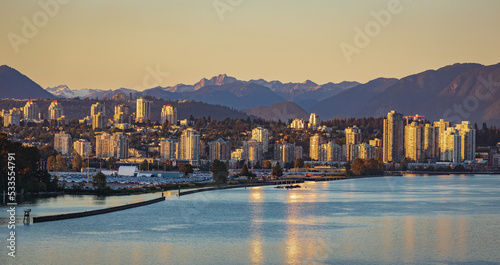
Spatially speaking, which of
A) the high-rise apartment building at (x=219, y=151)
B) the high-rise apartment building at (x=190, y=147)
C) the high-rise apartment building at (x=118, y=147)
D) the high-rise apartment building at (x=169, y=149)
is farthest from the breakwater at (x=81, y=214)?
the high-rise apartment building at (x=118, y=147)

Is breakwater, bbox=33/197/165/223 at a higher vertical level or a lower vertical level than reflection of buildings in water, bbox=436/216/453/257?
higher

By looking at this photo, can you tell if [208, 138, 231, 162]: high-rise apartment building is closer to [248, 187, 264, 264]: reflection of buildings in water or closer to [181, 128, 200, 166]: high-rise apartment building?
[181, 128, 200, 166]: high-rise apartment building

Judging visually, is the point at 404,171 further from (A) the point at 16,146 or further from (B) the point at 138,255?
(B) the point at 138,255

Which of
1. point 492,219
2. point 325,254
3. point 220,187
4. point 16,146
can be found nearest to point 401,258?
point 325,254

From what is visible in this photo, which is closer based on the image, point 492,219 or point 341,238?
point 341,238

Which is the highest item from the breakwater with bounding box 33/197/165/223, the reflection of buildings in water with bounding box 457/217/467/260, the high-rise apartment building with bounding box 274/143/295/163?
the high-rise apartment building with bounding box 274/143/295/163

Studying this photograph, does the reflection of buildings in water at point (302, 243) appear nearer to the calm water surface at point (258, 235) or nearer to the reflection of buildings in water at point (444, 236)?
the calm water surface at point (258, 235)

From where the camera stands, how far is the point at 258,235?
38.0 m

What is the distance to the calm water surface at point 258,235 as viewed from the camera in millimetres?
30578

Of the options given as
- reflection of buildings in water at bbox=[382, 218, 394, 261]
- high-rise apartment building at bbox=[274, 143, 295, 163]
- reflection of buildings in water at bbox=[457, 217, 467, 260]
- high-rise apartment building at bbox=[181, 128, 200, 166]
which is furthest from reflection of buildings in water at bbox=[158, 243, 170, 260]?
high-rise apartment building at bbox=[274, 143, 295, 163]

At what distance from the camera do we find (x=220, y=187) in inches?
3381

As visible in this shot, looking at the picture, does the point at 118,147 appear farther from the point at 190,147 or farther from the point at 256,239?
the point at 256,239

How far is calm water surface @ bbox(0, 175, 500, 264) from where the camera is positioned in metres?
30.6

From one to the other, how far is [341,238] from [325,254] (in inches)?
208
